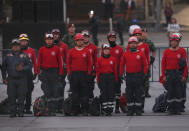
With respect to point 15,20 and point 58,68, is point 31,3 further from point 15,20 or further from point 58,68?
point 58,68

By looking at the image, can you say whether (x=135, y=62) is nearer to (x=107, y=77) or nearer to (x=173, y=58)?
(x=107, y=77)

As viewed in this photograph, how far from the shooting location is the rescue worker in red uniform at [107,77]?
14281 mm

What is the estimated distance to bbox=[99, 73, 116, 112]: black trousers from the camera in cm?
1430

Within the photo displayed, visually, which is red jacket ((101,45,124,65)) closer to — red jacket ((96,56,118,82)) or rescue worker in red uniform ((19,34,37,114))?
red jacket ((96,56,118,82))

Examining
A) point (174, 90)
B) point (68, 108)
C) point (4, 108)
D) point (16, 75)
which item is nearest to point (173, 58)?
point (174, 90)

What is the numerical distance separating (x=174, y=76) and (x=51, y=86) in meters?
2.75

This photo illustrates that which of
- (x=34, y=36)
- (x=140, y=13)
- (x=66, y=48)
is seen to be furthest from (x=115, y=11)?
(x=66, y=48)

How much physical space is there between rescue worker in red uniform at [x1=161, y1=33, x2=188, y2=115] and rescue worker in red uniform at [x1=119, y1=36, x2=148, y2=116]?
510mm

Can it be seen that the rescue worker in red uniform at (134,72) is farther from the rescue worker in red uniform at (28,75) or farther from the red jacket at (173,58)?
the rescue worker in red uniform at (28,75)

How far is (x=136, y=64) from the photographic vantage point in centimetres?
1415

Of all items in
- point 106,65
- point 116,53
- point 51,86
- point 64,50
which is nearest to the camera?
point 106,65

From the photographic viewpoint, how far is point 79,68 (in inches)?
559

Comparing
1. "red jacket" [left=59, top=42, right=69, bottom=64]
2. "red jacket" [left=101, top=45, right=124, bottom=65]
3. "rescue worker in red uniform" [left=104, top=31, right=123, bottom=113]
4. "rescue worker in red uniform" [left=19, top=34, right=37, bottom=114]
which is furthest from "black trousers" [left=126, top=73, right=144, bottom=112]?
"rescue worker in red uniform" [left=19, top=34, right=37, bottom=114]

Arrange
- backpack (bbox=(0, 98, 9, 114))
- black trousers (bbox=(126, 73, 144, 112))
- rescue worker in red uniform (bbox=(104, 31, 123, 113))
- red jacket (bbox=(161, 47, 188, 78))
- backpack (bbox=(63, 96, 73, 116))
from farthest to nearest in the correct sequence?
backpack (bbox=(0, 98, 9, 114)), rescue worker in red uniform (bbox=(104, 31, 123, 113)), backpack (bbox=(63, 96, 73, 116)), red jacket (bbox=(161, 47, 188, 78)), black trousers (bbox=(126, 73, 144, 112))
